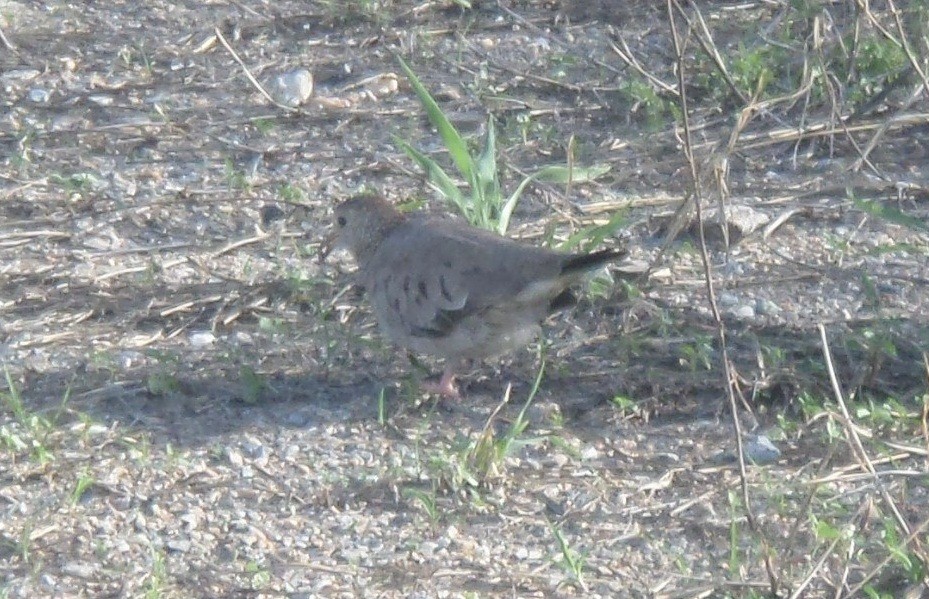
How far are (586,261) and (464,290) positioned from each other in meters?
0.47

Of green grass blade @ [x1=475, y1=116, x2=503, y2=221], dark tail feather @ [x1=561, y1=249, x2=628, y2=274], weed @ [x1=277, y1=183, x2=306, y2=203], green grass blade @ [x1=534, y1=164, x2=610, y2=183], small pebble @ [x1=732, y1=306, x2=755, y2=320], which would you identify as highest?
dark tail feather @ [x1=561, y1=249, x2=628, y2=274]

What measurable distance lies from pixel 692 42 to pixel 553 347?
294cm

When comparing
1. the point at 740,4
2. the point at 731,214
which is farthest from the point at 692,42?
the point at 731,214

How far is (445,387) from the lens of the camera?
16.4ft

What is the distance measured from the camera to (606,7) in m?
8.17

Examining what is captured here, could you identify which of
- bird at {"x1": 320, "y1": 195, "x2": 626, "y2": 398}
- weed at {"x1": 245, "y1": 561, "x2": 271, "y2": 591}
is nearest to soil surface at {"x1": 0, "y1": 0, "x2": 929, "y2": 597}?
weed at {"x1": 245, "y1": 561, "x2": 271, "y2": 591}

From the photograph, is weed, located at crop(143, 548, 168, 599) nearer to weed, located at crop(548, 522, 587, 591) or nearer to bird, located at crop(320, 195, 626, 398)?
weed, located at crop(548, 522, 587, 591)

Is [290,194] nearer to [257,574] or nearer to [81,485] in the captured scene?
[81,485]

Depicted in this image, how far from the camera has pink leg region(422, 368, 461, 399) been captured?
498 cm

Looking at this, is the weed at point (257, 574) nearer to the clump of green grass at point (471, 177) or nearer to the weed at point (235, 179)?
the clump of green grass at point (471, 177)

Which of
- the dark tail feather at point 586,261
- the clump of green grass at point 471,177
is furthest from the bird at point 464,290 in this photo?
the clump of green grass at point 471,177

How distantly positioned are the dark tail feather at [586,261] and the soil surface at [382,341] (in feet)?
1.28

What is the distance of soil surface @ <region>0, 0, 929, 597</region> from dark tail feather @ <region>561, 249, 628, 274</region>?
0.39 m

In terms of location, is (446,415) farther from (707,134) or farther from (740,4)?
(740,4)
